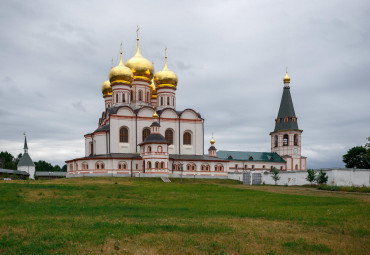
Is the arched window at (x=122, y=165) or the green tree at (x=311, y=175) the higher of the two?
the arched window at (x=122, y=165)

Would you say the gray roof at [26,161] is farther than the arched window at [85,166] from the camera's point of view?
Yes

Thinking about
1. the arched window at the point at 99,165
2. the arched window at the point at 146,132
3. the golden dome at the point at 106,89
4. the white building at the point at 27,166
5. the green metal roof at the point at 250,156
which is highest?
the golden dome at the point at 106,89

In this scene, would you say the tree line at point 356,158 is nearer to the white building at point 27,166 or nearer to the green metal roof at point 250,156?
the green metal roof at point 250,156

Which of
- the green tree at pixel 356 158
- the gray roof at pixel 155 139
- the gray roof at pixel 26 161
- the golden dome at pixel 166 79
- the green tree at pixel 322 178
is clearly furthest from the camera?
the gray roof at pixel 26 161

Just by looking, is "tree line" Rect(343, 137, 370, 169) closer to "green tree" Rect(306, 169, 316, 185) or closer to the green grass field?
"green tree" Rect(306, 169, 316, 185)

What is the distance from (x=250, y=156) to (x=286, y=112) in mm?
10238

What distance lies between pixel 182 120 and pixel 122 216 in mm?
41032

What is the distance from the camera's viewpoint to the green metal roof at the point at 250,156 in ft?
234

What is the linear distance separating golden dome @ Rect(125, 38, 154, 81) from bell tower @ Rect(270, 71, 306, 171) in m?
26.7

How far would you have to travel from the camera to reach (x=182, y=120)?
54750mm

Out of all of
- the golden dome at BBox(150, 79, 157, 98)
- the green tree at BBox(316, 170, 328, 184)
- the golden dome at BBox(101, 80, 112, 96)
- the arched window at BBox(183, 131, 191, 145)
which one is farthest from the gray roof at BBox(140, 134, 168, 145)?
the green tree at BBox(316, 170, 328, 184)

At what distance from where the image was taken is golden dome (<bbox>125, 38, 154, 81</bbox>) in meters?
56.8

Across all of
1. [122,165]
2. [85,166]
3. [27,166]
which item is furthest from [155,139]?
[27,166]

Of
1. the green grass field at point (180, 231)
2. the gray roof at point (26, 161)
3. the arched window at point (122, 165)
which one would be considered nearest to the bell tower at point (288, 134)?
the arched window at point (122, 165)
